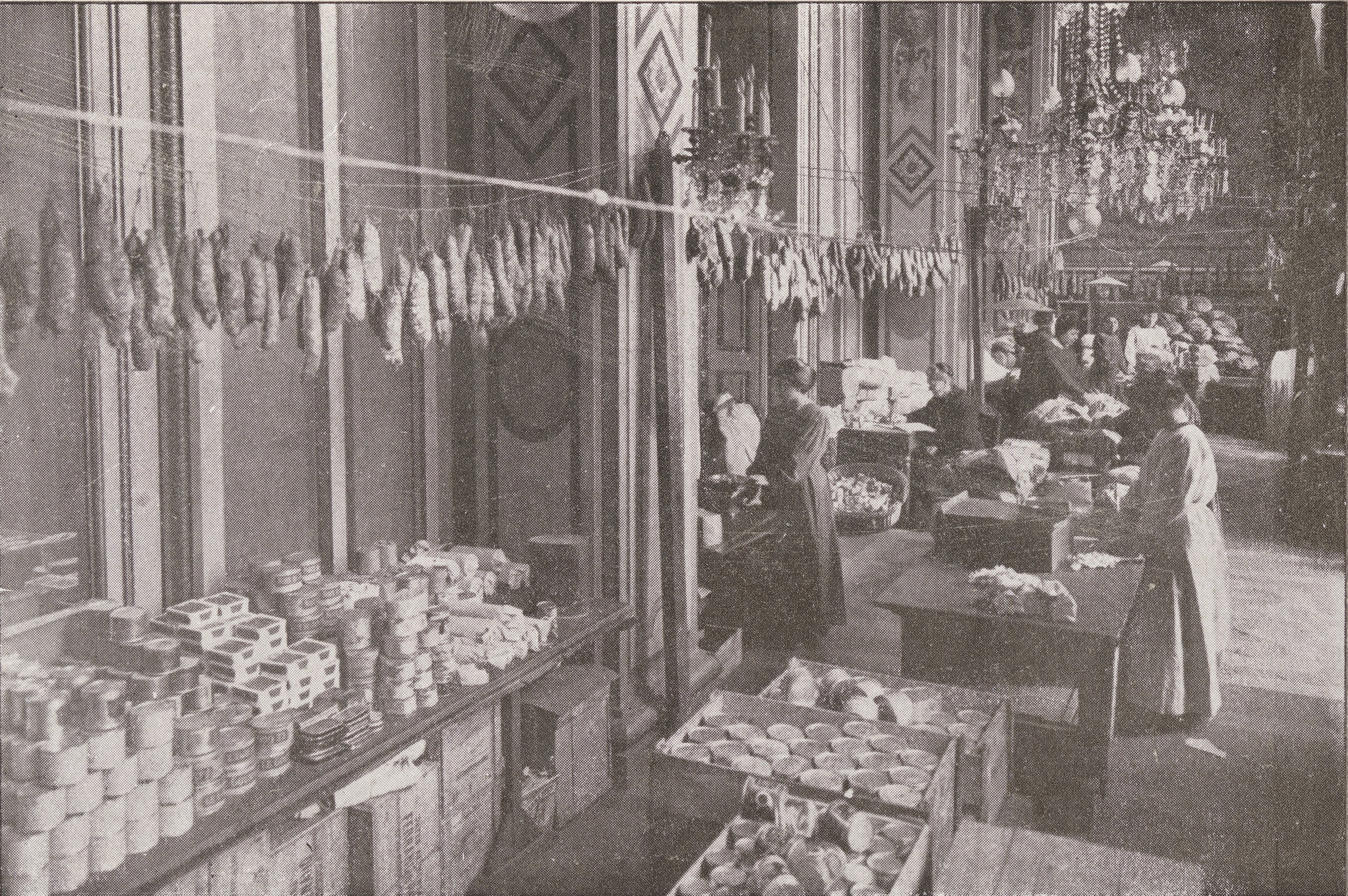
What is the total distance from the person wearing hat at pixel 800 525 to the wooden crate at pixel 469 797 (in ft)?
8.47

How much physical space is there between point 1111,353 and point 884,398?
10.3 ft

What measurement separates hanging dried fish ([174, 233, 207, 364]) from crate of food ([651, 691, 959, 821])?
5.92 ft

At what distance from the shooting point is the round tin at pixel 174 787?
7.52ft

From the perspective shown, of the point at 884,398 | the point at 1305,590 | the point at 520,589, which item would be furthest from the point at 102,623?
the point at 884,398

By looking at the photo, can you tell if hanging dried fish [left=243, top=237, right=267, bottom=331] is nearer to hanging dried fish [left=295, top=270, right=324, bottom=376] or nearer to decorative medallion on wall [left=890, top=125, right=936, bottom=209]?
hanging dried fish [left=295, top=270, right=324, bottom=376]

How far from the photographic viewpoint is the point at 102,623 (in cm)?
269

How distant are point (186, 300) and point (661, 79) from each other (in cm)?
277

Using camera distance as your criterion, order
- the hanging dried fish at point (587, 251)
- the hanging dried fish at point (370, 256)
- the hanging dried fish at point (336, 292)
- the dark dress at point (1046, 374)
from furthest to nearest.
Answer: the dark dress at point (1046, 374) → the hanging dried fish at point (587, 251) → the hanging dried fish at point (370, 256) → the hanging dried fish at point (336, 292)

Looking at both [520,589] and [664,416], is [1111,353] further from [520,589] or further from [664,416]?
[520,589]

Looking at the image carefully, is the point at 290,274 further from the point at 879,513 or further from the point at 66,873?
the point at 879,513

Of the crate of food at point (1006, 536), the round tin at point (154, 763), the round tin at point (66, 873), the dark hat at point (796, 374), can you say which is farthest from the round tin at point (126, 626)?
the dark hat at point (796, 374)

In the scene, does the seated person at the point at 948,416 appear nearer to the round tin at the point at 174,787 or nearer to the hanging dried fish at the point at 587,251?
the hanging dried fish at the point at 587,251

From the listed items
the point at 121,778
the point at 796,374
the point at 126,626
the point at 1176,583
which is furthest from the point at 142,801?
the point at 796,374

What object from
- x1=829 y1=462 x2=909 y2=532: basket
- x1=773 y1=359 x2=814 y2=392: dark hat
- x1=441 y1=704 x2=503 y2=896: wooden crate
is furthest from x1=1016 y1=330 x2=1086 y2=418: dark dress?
x1=441 y1=704 x2=503 y2=896: wooden crate
